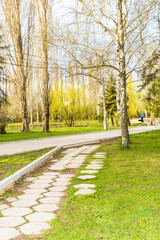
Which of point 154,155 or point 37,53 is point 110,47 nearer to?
point 154,155

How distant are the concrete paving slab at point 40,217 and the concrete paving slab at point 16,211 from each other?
0.46 feet

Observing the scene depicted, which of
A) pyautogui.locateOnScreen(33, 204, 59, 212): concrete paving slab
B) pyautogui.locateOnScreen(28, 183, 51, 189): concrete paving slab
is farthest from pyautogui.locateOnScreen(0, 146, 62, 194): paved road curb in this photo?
pyautogui.locateOnScreen(33, 204, 59, 212): concrete paving slab

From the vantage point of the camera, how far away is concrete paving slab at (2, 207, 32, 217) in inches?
147

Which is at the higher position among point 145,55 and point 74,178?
point 145,55

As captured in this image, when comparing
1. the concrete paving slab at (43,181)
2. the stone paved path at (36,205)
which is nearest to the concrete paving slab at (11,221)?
the stone paved path at (36,205)

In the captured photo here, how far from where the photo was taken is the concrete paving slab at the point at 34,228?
123 inches

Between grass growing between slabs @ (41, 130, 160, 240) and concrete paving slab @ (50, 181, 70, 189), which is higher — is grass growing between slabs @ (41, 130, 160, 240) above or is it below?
above

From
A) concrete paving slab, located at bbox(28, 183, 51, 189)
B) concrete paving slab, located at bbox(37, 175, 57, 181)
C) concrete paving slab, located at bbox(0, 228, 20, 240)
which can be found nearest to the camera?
concrete paving slab, located at bbox(0, 228, 20, 240)

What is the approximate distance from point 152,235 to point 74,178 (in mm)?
3156

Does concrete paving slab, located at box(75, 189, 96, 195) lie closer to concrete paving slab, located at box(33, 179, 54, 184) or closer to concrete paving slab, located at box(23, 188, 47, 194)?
concrete paving slab, located at box(23, 188, 47, 194)

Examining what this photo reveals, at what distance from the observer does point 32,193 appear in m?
4.85

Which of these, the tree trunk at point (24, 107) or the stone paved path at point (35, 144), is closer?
the stone paved path at point (35, 144)

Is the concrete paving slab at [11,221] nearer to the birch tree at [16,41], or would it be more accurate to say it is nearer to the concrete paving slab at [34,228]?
the concrete paving slab at [34,228]

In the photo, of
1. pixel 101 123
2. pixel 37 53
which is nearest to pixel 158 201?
pixel 37 53
